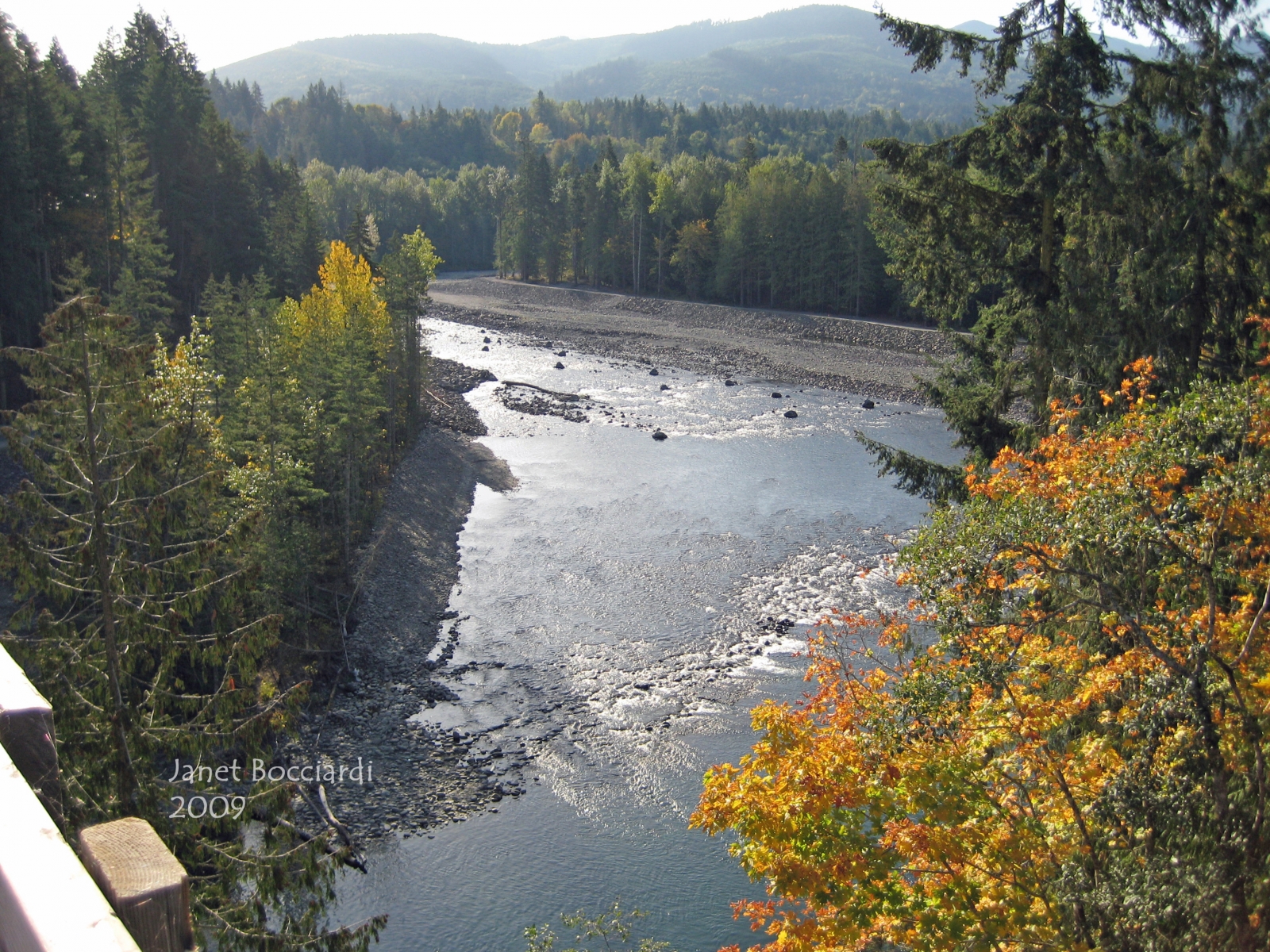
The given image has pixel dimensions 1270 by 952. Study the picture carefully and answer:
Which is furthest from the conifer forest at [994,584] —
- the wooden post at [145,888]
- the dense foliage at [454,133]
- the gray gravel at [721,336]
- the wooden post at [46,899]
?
the dense foliage at [454,133]

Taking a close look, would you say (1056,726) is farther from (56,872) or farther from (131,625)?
(131,625)

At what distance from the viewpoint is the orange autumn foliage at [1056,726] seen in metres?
6.51

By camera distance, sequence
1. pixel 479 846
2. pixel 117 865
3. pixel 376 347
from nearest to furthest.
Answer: pixel 117 865 → pixel 479 846 → pixel 376 347

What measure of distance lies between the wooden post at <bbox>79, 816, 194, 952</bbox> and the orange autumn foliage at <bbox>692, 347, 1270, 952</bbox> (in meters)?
5.96

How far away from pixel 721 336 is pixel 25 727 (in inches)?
2956

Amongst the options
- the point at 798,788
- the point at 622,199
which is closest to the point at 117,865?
the point at 798,788

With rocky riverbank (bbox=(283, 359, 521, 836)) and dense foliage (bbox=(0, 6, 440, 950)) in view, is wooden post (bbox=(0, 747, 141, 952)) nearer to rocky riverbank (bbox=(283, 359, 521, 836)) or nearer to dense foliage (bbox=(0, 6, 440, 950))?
dense foliage (bbox=(0, 6, 440, 950))

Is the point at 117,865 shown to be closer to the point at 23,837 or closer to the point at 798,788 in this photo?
the point at 23,837

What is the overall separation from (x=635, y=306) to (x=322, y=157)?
98804mm

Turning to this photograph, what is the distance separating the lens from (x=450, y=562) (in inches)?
1209

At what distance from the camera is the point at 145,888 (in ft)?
5.73

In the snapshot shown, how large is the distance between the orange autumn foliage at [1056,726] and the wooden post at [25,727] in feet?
20.4

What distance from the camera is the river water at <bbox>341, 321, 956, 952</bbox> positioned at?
16547 millimetres

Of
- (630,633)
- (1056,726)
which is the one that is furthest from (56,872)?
(630,633)
